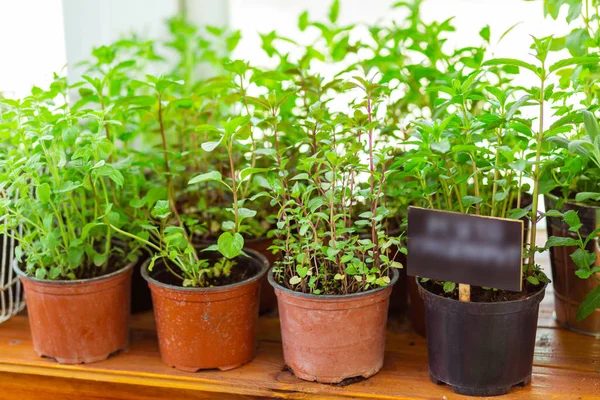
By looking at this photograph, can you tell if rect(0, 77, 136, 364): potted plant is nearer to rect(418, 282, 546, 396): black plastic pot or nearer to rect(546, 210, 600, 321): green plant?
rect(418, 282, 546, 396): black plastic pot

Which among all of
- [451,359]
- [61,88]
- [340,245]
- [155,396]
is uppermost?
[61,88]

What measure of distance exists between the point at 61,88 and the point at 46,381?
0.65 m

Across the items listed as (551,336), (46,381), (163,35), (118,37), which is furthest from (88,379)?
(163,35)

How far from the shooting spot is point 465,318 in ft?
3.92

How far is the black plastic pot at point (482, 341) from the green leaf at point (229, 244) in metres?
0.37

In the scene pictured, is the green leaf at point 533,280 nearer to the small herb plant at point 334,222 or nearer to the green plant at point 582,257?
the green plant at point 582,257

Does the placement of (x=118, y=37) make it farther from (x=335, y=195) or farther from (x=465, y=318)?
(x=465, y=318)

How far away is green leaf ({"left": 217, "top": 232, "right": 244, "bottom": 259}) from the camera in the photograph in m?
1.26

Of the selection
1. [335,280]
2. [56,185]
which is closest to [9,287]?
[56,185]

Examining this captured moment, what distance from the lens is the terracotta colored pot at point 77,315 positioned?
4.51 feet

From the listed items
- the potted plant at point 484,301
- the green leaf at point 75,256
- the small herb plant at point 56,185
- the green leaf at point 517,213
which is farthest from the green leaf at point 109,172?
the green leaf at point 517,213

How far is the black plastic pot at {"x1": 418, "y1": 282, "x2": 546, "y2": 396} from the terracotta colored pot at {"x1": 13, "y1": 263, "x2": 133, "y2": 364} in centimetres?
67

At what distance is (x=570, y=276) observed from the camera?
146 centimetres

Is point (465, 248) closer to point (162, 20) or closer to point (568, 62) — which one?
point (568, 62)
